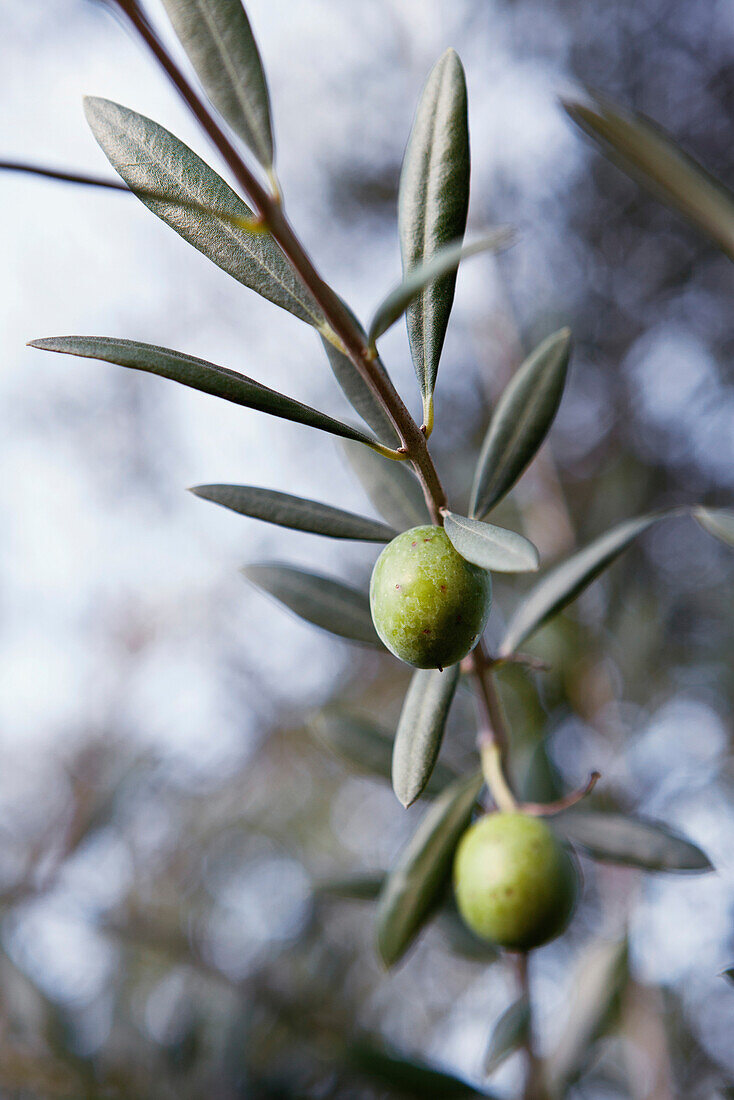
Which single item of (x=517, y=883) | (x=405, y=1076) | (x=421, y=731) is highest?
(x=421, y=731)

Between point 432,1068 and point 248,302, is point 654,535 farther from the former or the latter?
point 248,302

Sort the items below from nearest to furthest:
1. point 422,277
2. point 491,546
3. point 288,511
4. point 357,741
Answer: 1. point 422,277
2. point 491,546
3. point 288,511
4. point 357,741

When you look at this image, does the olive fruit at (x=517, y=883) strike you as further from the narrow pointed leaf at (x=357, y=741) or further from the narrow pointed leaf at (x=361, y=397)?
the narrow pointed leaf at (x=361, y=397)

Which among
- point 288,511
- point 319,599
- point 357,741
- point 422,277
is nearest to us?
point 422,277

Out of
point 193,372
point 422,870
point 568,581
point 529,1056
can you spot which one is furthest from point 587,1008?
point 193,372

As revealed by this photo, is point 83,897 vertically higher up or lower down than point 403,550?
lower down

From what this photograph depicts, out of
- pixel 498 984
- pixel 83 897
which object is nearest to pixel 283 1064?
pixel 83 897

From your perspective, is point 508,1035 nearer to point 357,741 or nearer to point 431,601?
point 357,741
